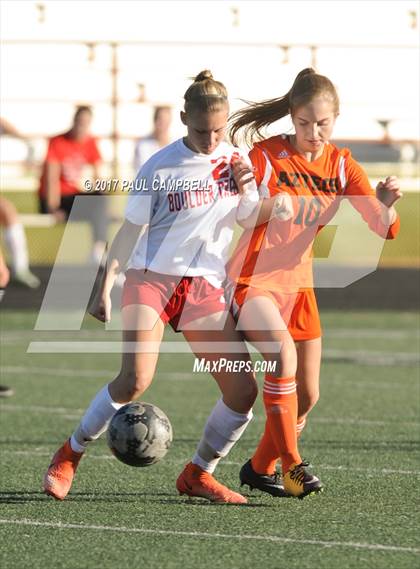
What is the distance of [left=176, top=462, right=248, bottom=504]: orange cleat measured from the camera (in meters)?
6.09

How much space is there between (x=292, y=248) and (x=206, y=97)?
→ 88 cm

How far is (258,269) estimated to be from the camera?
20.2 ft

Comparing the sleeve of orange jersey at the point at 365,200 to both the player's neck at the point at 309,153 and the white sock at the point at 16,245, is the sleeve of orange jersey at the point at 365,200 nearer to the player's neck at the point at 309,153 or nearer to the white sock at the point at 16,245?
the player's neck at the point at 309,153

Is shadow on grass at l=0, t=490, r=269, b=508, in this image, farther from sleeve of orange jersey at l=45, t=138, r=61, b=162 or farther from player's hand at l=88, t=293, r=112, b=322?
sleeve of orange jersey at l=45, t=138, r=61, b=162

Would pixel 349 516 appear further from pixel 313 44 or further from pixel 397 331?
pixel 313 44

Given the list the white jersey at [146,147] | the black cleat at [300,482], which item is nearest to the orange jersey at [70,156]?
the white jersey at [146,147]

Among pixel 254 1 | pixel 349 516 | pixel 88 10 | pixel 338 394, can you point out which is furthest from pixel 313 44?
pixel 349 516

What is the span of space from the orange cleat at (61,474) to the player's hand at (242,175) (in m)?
1.50

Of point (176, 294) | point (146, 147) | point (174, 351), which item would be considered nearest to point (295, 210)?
point (176, 294)

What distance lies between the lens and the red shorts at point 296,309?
6109 millimetres

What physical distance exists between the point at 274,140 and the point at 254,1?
13.9 meters

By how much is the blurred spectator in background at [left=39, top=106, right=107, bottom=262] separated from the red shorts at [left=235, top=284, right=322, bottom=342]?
35.1 ft

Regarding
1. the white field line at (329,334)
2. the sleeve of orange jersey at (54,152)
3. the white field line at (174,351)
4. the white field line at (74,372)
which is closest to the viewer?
the white field line at (74,372)

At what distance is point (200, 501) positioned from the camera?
20.2ft
